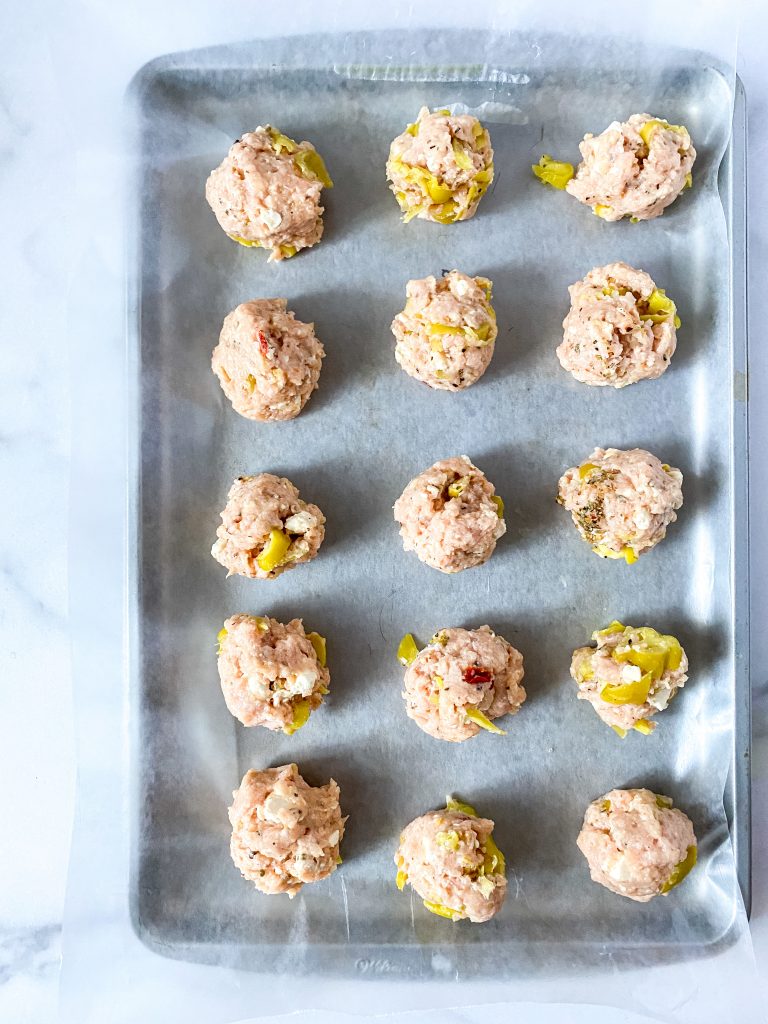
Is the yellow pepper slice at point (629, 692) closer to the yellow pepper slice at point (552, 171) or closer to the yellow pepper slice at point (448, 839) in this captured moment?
the yellow pepper slice at point (448, 839)

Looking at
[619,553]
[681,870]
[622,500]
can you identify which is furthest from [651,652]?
[681,870]

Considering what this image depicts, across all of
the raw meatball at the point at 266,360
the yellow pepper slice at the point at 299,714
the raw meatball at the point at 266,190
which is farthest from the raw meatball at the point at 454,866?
the raw meatball at the point at 266,190

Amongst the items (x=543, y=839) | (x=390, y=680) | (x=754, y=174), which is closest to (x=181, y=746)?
(x=390, y=680)

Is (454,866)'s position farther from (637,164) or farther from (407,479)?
(637,164)

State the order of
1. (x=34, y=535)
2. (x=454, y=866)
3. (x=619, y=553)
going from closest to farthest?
(x=454, y=866), (x=619, y=553), (x=34, y=535)

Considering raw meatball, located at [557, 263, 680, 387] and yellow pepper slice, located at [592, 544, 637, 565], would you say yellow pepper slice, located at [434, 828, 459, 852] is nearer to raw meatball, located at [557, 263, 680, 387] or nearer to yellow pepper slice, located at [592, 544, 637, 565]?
yellow pepper slice, located at [592, 544, 637, 565]

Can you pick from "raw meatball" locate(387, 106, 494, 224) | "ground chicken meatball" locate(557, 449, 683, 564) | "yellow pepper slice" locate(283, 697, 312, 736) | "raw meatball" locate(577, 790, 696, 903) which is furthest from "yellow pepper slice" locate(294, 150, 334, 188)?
"raw meatball" locate(577, 790, 696, 903)
